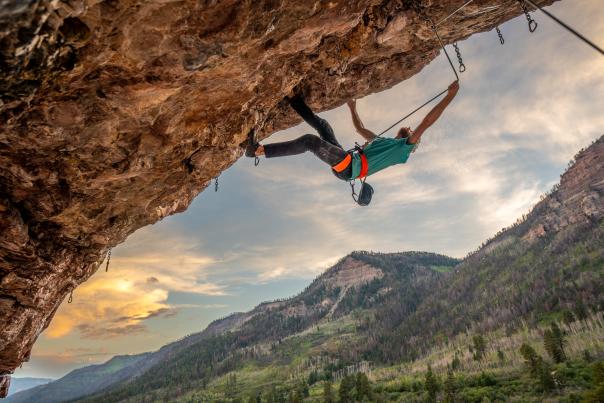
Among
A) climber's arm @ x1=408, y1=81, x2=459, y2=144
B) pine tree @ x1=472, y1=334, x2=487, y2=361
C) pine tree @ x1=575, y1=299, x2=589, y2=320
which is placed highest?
climber's arm @ x1=408, y1=81, x2=459, y2=144

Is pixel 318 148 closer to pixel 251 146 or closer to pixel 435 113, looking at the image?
pixel 251 146

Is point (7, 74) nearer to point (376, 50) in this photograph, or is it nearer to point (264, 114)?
point (264, 114)

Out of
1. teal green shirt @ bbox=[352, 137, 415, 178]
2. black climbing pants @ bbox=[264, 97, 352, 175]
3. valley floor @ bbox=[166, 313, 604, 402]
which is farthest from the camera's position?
valley floor @ bbox=[166, 313, 604, 402]

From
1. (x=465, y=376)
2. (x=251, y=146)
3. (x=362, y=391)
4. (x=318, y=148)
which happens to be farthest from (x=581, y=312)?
(x=251, y=146)

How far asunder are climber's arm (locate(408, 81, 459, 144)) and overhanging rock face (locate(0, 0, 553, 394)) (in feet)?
5.83

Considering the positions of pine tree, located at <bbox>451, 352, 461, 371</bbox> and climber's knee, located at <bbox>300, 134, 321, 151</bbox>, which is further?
pine tree, located at <bbox>451, 352, 461, 371</bbox>

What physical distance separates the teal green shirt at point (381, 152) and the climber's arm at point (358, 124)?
0.89 meters

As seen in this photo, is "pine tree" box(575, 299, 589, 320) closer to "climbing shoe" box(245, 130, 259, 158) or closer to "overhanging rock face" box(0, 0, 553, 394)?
"overhanging rock face" box(0, 0, 553, 394)

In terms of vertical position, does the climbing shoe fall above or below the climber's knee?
above

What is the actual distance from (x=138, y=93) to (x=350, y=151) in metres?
4.88

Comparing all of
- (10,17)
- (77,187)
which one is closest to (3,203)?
(77,187)

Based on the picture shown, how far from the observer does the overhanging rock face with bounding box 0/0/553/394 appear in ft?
16.0

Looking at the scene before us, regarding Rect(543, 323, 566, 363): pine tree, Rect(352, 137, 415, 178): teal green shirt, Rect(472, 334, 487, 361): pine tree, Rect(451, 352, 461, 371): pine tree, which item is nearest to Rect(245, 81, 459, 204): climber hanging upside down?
Rect(352, 137, 415, 178): teal green shirt

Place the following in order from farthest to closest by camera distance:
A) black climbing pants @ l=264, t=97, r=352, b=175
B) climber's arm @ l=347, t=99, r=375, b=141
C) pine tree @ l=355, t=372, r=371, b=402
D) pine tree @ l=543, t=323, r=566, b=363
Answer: pine tree @ l=355, t=372, r=371, b=402 → pine tree @ l=543, t=323, r=566, b=363 → climber's arm @ l=347, t=99, r=375, b=141 → black climbing pants @ l=264, t=97, r=352, b=175
